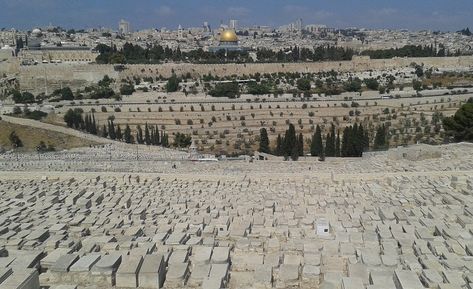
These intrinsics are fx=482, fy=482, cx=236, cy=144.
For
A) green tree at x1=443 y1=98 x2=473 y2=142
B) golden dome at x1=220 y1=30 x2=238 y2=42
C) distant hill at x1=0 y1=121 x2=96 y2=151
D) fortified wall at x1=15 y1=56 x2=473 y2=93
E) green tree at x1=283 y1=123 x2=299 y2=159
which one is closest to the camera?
green tree at x1=443 y1=98 x2=473 y2=142

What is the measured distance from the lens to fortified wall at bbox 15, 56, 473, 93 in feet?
138

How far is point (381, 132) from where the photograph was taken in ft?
68.3

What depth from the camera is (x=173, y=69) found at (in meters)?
44.5

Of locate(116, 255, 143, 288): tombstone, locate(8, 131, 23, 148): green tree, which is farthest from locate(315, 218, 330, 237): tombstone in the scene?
locate(8, 131, 23, 148): green tree

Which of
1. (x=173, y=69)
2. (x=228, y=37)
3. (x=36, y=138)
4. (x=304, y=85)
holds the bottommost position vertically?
(x=36, y=138)

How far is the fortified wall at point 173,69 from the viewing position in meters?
42.2

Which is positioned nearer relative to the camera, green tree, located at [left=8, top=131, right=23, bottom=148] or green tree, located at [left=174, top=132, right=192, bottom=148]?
green tree, located at [left=8, top=131, right=23, bottom=148]

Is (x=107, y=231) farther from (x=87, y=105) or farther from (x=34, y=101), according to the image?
(x=34, y=101)

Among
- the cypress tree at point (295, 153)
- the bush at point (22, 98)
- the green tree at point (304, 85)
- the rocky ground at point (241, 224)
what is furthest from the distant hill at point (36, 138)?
the green tree at point (304, 85)

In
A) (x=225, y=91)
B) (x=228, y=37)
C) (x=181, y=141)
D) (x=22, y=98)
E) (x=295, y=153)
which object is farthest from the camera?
(x=228, y=37)

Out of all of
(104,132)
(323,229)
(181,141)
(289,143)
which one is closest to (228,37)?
(104,132)

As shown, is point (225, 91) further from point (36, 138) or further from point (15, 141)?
point (15, 141)

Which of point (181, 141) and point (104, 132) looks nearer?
point (181, 141)

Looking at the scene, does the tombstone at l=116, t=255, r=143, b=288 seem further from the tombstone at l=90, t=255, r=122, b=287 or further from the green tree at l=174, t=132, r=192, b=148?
the green tree at l=174, t=132, r=192, b=148
